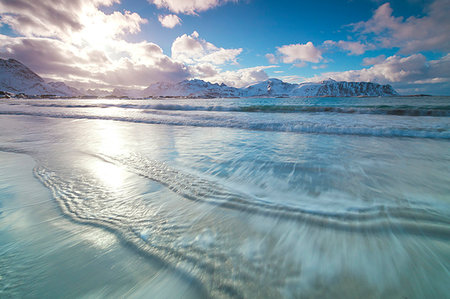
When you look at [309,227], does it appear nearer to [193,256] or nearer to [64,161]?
[193,256]

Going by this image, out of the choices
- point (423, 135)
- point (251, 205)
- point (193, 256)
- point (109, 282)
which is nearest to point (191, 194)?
point (251, 205)

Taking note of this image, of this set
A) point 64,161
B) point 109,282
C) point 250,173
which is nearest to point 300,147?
point 250,173

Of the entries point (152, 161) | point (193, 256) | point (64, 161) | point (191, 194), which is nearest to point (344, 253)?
point (193, 256)

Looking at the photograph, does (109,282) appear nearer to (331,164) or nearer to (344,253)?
(344,253)

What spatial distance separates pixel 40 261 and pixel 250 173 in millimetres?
2330

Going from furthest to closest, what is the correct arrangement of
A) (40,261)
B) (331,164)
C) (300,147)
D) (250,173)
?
(300,147)
(331,164)
(250,173)
(40,261)

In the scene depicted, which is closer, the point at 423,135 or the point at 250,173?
the point at 250,173

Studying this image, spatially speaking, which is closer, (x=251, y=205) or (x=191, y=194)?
(x=251, y=205)

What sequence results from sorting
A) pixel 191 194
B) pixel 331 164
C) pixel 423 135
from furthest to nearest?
pixel 423 135
pixel 331 164
pixel 191 194

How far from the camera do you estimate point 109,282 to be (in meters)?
1.14

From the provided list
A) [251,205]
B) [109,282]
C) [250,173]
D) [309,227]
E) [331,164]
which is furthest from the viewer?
[331,164]

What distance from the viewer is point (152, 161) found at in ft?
10.9

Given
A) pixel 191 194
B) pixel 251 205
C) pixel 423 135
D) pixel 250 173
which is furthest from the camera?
pixel 423 135

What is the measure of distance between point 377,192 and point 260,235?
1701 mm
